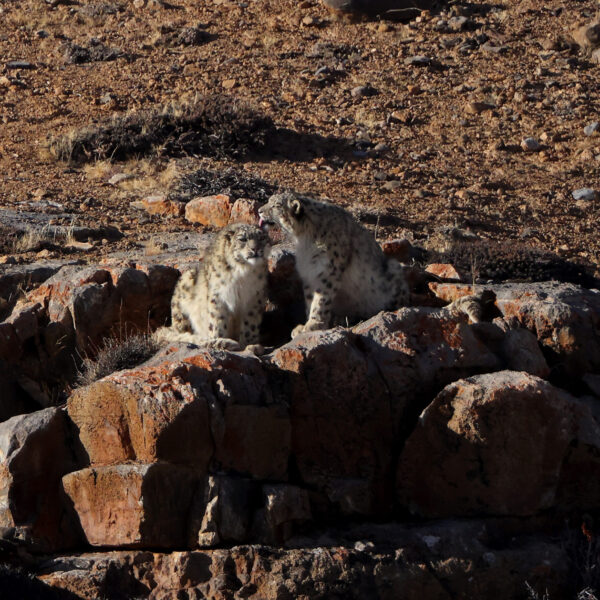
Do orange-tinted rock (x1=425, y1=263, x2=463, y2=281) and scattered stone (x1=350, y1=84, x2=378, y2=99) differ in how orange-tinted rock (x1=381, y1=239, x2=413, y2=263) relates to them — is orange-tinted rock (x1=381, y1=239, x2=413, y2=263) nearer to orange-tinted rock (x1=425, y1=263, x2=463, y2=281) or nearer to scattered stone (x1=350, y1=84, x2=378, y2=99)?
orange-tinted rock (x1=425, y1=263, x2=463, y2=281)

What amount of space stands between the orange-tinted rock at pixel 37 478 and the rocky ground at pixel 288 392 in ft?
0.06

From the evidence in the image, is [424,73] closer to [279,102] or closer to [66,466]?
[279,102]

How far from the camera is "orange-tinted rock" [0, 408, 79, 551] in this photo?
7785 millimetres

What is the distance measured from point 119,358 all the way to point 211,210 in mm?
6147

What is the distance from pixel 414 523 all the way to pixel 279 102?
15.0m

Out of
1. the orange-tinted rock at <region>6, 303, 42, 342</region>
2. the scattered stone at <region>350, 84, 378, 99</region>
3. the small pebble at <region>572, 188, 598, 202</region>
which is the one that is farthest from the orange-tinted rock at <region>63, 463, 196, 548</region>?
the scattered stone at <region>350, 84, 378, 99</region>

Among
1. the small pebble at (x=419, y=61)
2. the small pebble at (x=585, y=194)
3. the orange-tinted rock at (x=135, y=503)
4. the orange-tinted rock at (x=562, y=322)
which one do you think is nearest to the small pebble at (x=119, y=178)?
the small pebble at (x=585, y=194)

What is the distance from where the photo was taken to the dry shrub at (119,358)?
9.69m

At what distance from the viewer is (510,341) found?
30.5 ft

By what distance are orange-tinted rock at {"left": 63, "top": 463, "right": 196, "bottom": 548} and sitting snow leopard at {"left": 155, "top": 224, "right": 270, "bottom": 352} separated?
2.41m

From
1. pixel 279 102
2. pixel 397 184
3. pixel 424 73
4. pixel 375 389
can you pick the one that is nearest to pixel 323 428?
pixel 375 389

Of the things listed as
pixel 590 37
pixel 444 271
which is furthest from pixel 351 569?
pixel 590 37

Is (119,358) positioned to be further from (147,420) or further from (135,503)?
(135,503)

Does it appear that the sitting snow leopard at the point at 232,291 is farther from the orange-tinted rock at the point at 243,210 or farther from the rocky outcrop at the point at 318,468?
the orange-tinted rock at the point at 243,210
